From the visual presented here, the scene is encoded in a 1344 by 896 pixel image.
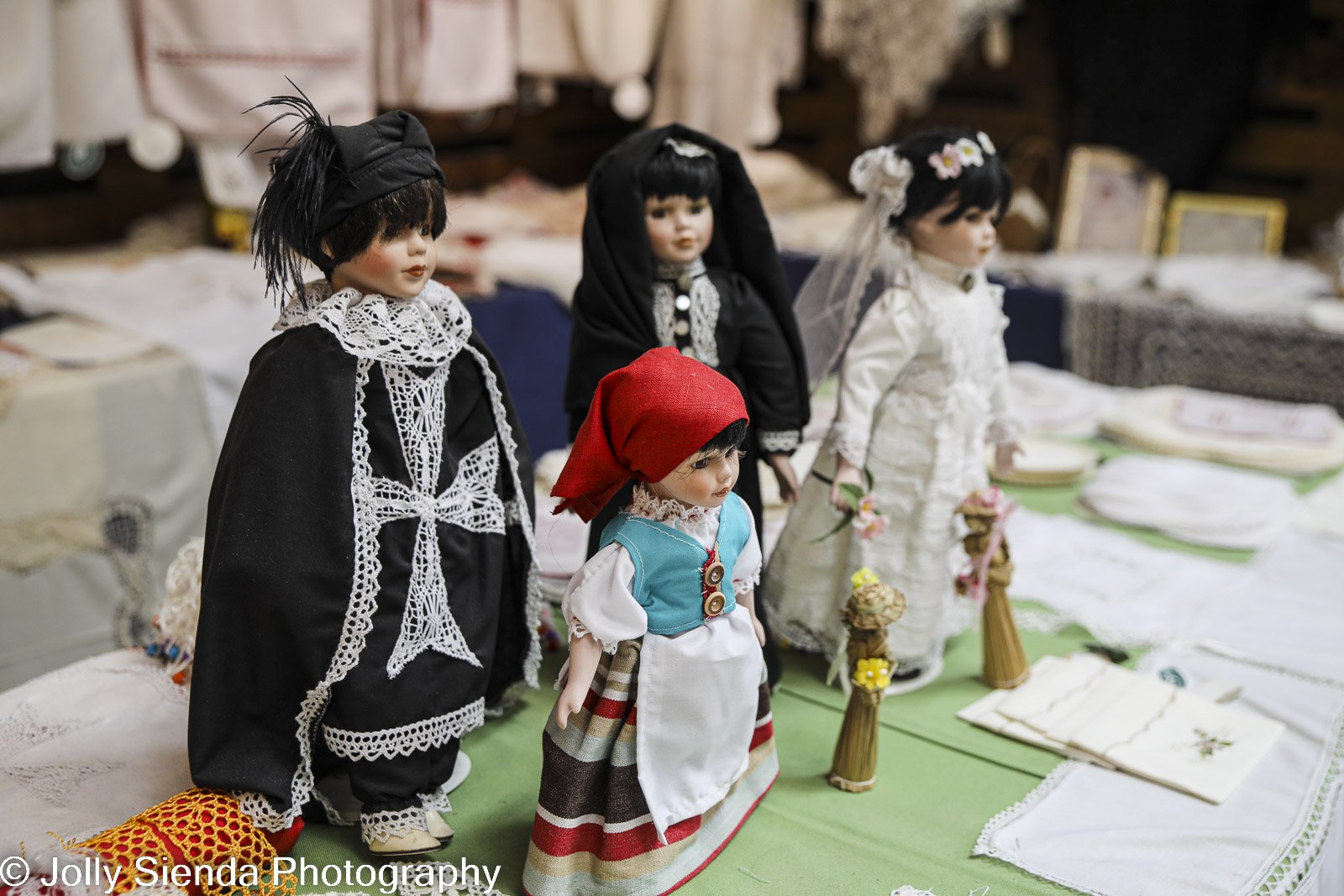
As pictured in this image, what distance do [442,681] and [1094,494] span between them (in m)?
1.78

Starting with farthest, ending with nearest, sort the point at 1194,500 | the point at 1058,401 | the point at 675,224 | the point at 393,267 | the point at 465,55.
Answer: the point at 465,55, the point at 1058,401, the point at 1194,500, the point at 675,224, the point at 393,267

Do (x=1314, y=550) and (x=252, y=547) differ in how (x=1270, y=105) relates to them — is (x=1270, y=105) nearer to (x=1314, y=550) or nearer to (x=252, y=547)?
(x=1314, y=550)

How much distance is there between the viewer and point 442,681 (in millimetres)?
1409

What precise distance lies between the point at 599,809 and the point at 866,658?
413mm

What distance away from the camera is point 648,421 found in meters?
1.23

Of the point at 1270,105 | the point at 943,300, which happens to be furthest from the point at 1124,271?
the point at 943,300

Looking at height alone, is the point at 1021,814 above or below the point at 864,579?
below

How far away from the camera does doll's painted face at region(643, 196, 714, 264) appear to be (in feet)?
5.27

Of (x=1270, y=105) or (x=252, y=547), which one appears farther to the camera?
(x=1270, y=105)

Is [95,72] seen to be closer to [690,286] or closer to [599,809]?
[690,286]

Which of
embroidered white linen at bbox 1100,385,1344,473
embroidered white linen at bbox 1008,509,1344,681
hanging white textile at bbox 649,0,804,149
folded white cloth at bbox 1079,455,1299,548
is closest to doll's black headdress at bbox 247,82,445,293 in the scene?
embroidered white linen at bbox 1008,509,1344,681


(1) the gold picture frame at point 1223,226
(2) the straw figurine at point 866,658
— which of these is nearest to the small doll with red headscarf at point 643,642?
(2) the straw figurine at point 866,658

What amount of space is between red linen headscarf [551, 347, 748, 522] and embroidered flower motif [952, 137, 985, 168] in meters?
0.66

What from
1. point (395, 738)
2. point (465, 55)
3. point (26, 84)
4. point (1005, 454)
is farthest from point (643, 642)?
point (465, 55)
